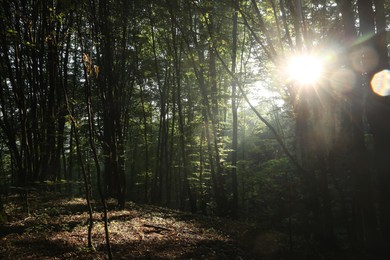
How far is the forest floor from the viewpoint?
18.1 ft

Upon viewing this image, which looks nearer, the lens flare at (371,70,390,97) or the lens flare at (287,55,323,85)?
the lens flare at (287,55,323,85)

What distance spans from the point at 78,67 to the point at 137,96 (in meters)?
3.91

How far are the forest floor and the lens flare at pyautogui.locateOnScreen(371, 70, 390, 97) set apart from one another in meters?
4.86

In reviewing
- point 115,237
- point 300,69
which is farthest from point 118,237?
point 300,69

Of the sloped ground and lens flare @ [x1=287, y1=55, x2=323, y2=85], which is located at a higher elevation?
lens flare @ [x1=287, y1=55, x2=323, y2=85]

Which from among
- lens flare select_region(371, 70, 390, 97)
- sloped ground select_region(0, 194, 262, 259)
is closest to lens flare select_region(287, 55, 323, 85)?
lens flare select_region(371, 70, 390, 97)

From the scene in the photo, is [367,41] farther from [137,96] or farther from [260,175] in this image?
[137,96]

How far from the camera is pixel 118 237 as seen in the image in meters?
6.73

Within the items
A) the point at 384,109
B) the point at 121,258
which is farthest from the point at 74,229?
the point at 384,109

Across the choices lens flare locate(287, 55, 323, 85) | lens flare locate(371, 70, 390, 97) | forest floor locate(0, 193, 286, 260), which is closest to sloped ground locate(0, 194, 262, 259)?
forest floor locate(0, 193, 286, 260)

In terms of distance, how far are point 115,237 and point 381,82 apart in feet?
21.8

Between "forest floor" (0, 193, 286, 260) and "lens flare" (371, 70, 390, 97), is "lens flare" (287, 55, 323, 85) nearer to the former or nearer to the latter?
"lens flare" (371, 70, 390, 97)

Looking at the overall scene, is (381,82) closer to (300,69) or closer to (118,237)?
(300,69)

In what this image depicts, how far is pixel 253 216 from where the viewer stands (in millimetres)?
17828
